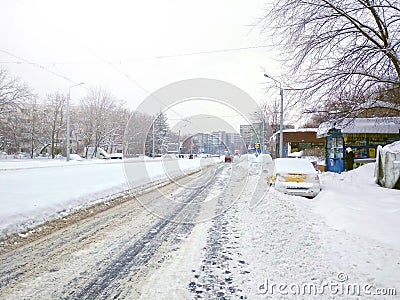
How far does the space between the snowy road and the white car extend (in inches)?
129

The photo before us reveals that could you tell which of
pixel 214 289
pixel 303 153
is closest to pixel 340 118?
pixel 214 289

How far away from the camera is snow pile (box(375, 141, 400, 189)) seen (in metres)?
9.84

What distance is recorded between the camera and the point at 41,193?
32.0ft

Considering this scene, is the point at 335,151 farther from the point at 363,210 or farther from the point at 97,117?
the point at 97,117

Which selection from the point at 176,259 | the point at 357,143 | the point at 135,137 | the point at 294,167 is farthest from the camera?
the point at 135,137

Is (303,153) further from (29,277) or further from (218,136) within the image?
(29,277)

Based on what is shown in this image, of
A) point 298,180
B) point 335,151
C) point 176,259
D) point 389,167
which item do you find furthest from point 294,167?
point 335,151

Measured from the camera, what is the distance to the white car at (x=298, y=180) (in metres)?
10.9

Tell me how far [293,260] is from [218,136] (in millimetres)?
22885

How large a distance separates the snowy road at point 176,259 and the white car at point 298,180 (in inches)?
129

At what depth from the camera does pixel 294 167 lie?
38.8 ft
